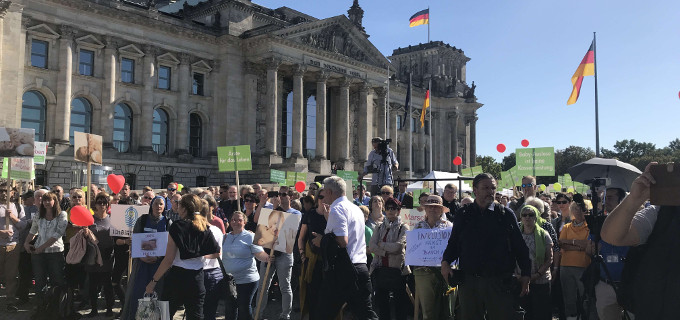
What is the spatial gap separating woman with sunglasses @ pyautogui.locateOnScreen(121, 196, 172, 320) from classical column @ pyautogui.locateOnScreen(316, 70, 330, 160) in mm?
36704

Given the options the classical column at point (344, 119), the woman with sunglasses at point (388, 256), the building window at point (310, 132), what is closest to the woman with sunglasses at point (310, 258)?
the woman with sunglasses at point (388, 256)

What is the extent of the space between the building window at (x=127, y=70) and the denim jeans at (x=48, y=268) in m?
29.0

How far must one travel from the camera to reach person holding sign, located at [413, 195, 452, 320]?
8.11 meters

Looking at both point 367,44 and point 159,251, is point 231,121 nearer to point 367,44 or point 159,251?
point 367,44

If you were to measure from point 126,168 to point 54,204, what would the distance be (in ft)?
90.6

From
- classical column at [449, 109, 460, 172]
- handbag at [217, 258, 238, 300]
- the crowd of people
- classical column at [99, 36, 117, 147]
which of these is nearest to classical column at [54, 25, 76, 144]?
classical column at [99, 36, 117, 147]

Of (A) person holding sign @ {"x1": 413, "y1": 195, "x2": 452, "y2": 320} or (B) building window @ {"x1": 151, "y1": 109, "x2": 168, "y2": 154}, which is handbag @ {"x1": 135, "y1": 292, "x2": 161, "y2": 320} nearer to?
(A) person holding sign @ {"x1": 413, "y1": 195, "x2": 452, "y2": 320}

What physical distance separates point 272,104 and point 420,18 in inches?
623

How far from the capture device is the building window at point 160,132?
127ft

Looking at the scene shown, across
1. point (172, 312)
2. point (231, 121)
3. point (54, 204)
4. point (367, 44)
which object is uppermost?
point (367, 44)

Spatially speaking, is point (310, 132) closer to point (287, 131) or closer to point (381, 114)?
point (287, 131)

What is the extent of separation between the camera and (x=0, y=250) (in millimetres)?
11266

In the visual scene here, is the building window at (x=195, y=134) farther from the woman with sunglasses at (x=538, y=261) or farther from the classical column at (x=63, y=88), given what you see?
the woman with sunglasses at (x=538, y=261)

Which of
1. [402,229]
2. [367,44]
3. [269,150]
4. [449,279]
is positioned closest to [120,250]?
[402,229]
